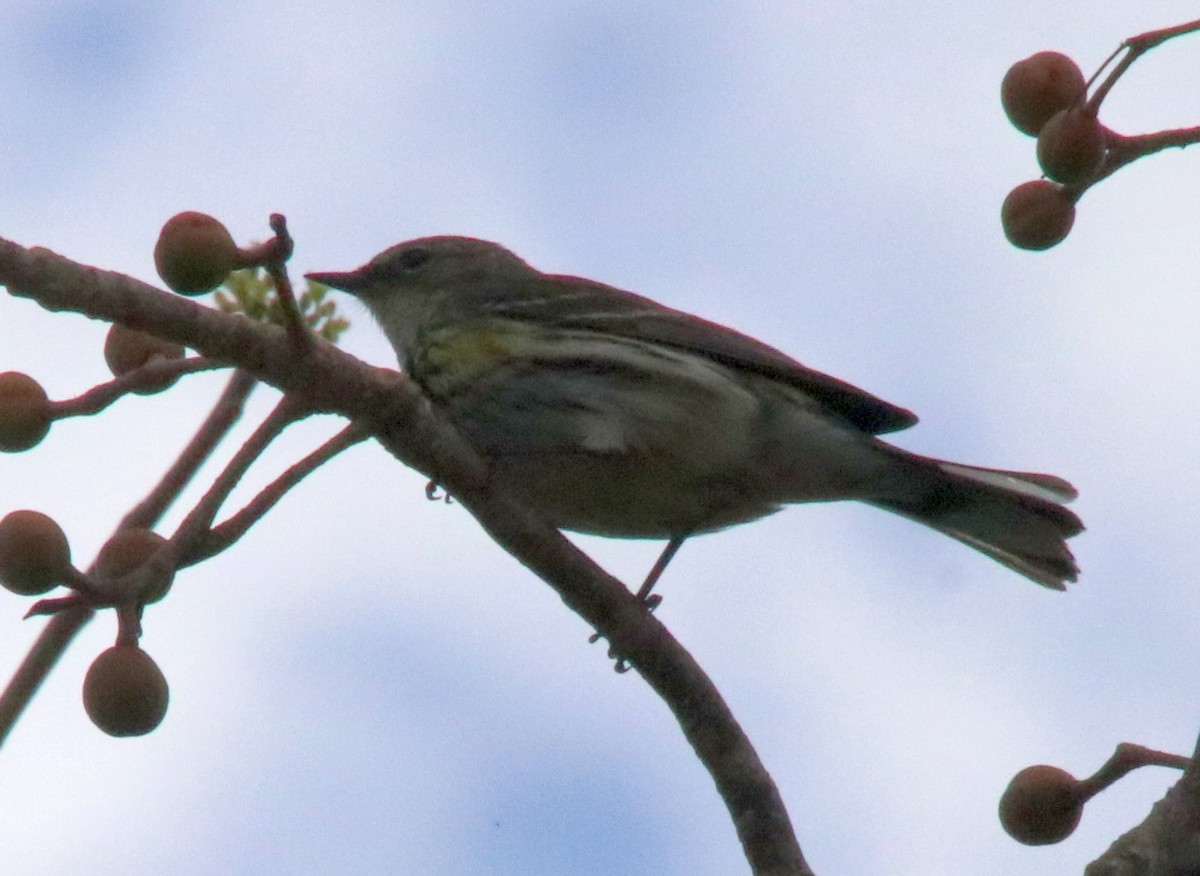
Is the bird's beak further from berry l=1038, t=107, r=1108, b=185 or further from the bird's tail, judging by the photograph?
berry l=1038, t=107, r=1108, b=185

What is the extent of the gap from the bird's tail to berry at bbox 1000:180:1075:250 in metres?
2.76

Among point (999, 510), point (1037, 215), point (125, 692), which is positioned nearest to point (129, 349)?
point (125, 692)

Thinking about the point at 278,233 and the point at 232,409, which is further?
the point at 232,409

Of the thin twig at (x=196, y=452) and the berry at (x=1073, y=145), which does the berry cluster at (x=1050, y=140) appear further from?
the thin twig at (x=196, y=452)

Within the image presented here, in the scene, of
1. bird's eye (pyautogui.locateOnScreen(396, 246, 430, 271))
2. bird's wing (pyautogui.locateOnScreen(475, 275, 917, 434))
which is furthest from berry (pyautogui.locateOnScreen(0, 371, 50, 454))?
bird's eye (pyautogui.locateOnScreen(396, 246, 430, 271))

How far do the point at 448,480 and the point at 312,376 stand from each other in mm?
447

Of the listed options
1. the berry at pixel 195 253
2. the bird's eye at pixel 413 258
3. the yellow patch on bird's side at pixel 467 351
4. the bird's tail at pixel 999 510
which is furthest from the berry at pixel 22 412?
the bird's eye at pixel 413 258

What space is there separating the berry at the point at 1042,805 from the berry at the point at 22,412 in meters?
2.14

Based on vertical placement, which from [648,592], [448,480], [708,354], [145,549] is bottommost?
[145,549]

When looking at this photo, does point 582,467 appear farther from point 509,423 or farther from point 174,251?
point 174,251

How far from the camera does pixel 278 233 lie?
2963 mm

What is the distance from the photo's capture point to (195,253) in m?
3.08

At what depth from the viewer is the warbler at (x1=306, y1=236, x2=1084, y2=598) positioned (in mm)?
5984

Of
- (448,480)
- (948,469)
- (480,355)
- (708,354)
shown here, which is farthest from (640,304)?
(448,480)
